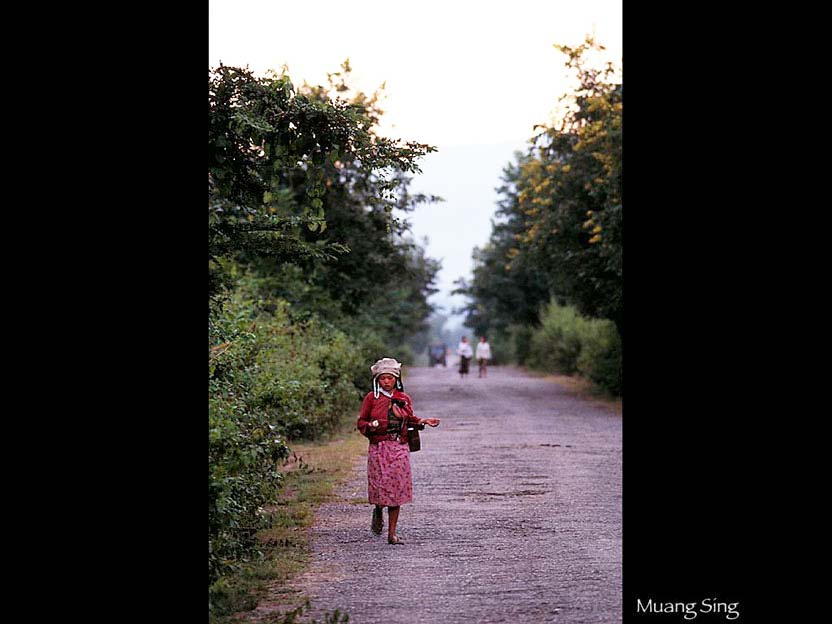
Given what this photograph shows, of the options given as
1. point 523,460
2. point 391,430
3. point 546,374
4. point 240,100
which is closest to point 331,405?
point 523,460

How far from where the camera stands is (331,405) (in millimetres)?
20969

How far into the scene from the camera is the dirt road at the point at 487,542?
782 cm

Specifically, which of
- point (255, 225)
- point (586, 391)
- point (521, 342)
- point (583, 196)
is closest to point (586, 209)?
point (583, 196)

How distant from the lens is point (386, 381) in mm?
10273

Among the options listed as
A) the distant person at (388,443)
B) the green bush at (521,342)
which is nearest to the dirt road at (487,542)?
the distant person at (388,443)

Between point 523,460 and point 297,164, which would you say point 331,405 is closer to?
point 523,460

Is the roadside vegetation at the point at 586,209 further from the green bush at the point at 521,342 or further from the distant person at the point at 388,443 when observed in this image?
the green bush at the point at 521,342

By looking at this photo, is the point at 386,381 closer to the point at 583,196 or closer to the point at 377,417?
the point at 377,417

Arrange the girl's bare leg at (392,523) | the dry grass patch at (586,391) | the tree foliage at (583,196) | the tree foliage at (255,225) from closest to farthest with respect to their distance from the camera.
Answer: the tree foliage at (255,225), the girl's bare leg at (392,523), the tree foliage at (583,196), the dry grass patch at (586,391)

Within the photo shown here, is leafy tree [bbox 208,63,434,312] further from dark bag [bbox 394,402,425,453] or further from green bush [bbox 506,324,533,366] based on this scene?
green bush [bbox 506,324,533,366]

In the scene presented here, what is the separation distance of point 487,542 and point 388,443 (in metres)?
1.14

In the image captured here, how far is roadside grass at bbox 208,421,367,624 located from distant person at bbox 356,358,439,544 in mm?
750

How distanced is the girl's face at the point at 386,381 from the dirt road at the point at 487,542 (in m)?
1.27
